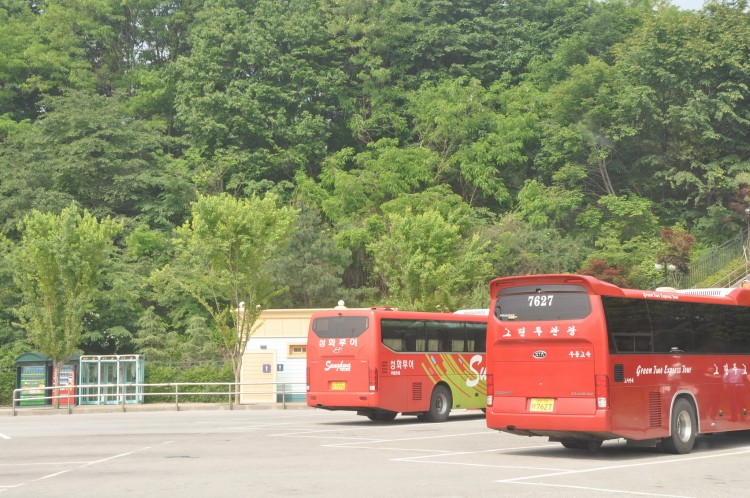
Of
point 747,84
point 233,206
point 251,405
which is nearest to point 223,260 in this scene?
point 233,206

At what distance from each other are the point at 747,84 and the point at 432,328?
139 feet

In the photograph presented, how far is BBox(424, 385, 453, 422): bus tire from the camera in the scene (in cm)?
2664

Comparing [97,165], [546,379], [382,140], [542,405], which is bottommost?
[542,405]

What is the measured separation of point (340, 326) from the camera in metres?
25.8

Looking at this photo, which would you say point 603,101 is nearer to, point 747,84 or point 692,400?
point 747,84

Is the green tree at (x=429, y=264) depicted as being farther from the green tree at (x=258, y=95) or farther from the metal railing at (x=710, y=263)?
the green tree at (x=258, y=95)

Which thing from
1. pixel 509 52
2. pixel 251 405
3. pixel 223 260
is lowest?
pixel 251 405

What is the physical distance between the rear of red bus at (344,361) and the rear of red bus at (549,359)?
8382 mm

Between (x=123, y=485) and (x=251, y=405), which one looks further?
(x=251, y=405)

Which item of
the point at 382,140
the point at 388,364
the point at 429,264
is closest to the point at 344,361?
the point at 388,364

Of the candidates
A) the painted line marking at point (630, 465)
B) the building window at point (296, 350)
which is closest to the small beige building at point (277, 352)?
the building window at point (296, 350)

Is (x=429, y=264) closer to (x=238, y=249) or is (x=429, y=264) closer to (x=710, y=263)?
(x=238, y=249)

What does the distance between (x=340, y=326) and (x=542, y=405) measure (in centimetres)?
1035

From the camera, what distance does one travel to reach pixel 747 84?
61719 millimetres
